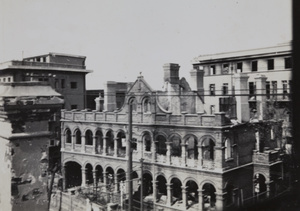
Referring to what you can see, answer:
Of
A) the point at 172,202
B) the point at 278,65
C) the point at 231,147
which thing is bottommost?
the point at 172,202

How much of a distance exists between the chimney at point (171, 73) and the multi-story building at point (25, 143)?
20517 mm

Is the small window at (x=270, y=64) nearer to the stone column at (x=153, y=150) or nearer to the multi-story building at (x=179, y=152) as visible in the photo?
the multi-story building at (x=179, y=152)

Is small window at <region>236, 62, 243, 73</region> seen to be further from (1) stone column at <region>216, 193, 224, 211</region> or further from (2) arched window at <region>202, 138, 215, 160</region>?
(1) stone column at <region>216, 193, 224, 211</region>

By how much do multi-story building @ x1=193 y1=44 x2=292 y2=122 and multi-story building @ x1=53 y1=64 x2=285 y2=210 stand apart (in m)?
2.77

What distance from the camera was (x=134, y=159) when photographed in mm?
23297

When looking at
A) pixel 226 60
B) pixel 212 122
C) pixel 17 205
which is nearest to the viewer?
pixel 17 205

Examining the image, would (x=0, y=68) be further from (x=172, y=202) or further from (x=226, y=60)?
(x=226, y=60)

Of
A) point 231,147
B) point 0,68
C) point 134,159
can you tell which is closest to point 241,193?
point 231,147

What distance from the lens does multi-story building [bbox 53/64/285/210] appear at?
64.7 ft

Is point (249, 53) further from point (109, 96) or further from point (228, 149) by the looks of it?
point (228, 149)

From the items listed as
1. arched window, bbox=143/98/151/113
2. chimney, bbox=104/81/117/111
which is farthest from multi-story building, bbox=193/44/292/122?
chimney, bbox=104/81/117/111

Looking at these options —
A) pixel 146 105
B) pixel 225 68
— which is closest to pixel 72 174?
pixel 146 105

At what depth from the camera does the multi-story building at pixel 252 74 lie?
25425 mm

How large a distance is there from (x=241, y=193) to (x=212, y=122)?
5.21 metres
